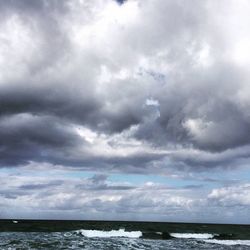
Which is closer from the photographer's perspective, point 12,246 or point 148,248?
point 12,246

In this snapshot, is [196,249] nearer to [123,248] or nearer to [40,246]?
[123,248]

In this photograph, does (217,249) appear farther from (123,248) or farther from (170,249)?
(123,248)

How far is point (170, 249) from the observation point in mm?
41812

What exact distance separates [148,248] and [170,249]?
233cm

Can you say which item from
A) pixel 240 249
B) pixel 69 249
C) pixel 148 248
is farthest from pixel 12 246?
pixel 240 249

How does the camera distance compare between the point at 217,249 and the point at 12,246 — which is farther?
the point at 217,249

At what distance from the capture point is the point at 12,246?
38500mm

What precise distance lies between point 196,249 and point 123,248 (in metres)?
7.55

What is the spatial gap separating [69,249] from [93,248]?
2.70 meters

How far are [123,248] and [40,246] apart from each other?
27.2ft

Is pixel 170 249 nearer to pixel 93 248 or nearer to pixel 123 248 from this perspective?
pixel 123 248

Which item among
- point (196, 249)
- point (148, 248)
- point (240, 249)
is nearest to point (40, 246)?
point (148, 248)

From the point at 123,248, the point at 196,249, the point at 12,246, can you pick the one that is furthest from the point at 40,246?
the point at 196,249

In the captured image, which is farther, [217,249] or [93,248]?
[217,249]
